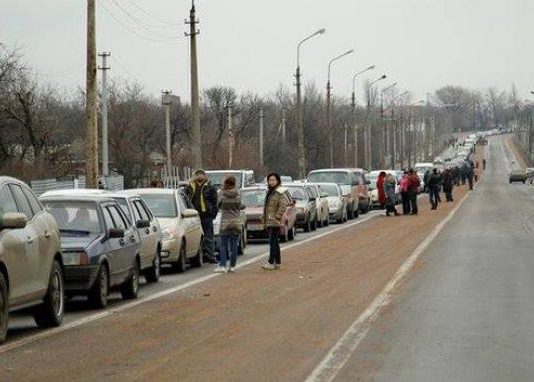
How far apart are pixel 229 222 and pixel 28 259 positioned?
917 centimetres

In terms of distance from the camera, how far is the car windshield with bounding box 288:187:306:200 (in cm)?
3694

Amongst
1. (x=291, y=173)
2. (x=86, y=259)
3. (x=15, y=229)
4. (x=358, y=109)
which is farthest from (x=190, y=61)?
(x=358, y=109)

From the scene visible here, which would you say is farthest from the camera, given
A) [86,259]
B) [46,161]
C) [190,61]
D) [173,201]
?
[46,161]

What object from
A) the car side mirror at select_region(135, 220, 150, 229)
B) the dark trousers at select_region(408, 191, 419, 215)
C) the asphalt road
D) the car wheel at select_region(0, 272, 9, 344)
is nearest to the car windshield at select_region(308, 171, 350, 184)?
the dark trousers at select_region(408, 191, 419, 215)

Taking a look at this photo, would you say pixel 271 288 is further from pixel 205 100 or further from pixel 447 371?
pixel 205 100

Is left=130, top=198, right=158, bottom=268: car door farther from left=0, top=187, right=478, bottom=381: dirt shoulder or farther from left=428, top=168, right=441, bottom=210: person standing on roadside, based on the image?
left=428, top=168, right=441, bottom=210: person standing on roadside

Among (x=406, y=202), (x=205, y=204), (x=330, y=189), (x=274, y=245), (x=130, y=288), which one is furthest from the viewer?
(x=406, y=202)

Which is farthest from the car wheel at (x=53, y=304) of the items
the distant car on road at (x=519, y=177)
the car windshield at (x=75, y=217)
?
the distant car on road at (x=519, y=177)

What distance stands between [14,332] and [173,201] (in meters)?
10.1

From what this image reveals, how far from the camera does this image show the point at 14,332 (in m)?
A: 13.5

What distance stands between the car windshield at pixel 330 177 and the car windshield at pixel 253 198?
50.9ft

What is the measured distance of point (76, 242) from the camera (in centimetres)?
1570

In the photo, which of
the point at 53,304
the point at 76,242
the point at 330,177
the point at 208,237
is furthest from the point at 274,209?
the point at 330,177

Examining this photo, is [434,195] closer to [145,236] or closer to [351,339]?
[145,236]
